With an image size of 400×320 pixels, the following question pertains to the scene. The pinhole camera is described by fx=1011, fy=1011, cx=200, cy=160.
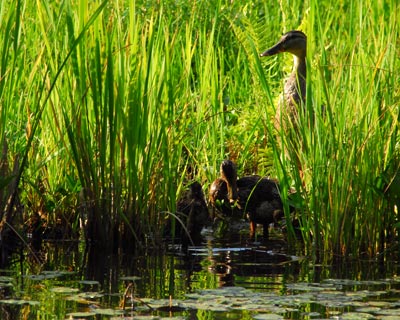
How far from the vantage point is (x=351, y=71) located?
5.75 m

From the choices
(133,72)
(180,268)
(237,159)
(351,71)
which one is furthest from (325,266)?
(237,159)

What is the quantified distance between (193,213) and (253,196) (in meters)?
0.66

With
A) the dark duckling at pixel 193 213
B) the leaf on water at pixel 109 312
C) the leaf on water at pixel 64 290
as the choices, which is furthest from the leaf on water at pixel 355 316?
the dark duckling at pixel 193 213

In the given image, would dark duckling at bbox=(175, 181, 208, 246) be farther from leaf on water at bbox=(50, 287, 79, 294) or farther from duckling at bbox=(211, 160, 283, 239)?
leaf on water at bbox=(50, 287, 79, 294)

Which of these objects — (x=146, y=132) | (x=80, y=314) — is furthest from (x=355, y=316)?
(x=146, y=132)

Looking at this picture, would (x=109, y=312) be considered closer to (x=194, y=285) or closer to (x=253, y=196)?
(x=194, y=285)

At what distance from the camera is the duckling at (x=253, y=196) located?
6879 millimetres

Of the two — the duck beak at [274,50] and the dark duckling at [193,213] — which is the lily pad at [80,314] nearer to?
the dark duckling at [193,213]

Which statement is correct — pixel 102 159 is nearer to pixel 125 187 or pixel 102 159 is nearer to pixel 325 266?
pixel 125 187

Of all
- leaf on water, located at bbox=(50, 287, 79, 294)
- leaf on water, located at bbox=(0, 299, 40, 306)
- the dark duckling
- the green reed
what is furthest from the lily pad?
the dark duckling

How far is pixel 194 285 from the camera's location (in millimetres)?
4906

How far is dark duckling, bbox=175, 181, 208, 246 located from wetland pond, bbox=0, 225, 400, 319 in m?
0.36

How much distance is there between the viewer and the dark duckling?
6.45 m

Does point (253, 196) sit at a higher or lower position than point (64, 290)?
higher
